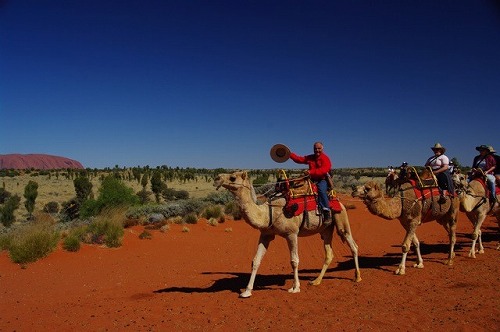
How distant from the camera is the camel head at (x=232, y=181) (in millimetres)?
7895

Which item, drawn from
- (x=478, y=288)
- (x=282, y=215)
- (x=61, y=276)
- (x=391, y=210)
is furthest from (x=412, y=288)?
(x=61, y=276)

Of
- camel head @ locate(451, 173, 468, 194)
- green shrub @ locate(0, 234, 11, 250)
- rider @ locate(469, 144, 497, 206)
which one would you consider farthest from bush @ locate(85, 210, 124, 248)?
rider @ locate(469, 144, 497, 206)

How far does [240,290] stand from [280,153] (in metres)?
3.43

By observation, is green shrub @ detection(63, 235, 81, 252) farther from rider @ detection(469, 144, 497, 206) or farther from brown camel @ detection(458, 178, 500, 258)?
rider @ detection(469, 144, 497, 206)

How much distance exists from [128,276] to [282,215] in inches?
236

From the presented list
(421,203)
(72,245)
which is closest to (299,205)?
(421,203)

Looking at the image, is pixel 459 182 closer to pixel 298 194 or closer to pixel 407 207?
pixel 407 207

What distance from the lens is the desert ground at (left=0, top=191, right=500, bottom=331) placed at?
23.7 feet

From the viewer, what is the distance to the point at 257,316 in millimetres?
7516

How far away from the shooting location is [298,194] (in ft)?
29.6

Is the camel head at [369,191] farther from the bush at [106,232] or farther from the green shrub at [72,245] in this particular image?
the green shrub at [72,245]

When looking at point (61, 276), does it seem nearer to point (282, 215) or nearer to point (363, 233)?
point (282, 215)

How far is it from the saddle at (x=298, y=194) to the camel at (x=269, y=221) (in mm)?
130

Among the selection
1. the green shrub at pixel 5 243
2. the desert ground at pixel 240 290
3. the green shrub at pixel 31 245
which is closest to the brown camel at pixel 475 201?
the desert ground at pixel 240 290
